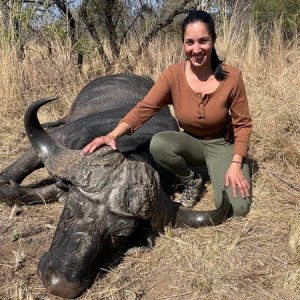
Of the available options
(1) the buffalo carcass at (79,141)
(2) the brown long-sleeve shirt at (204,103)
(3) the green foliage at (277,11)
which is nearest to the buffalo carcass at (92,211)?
(1) the buffalo carcass at (79,141)

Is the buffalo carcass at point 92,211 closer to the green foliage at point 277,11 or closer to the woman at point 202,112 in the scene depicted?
the woman at point 202,112

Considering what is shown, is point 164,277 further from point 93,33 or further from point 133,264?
point 93,33

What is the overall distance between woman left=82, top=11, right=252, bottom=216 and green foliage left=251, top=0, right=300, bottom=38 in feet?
17.2

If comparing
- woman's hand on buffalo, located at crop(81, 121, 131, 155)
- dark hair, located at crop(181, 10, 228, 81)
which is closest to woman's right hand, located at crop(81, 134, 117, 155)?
woman's hand on buffalo, located at crop(81, 121, 131, 155)

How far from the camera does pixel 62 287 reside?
232 cm

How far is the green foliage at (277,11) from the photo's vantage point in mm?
8094

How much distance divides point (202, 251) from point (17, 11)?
15.1 ft

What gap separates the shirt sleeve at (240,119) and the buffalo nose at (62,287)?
4.80 ft

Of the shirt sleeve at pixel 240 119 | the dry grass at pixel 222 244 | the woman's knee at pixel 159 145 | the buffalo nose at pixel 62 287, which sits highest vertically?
the shirt sleeve at pixel 240 119

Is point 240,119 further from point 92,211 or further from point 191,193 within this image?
point 92,211

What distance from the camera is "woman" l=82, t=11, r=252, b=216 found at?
3.08 meters

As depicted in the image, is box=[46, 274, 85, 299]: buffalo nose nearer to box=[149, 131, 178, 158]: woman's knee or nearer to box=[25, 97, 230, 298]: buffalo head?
box=[25, 97, 230, 298]: buffalo head

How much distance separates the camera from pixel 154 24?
8.08m

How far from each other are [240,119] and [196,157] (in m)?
0.50
